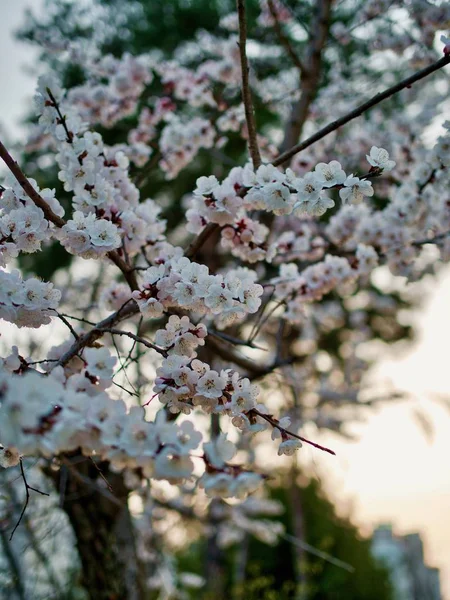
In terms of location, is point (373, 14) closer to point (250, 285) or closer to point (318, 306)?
point (250, 285)

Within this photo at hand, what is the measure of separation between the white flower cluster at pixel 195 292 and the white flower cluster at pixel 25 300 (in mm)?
258

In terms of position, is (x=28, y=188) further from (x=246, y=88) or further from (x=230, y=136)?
(x=230, y=136)

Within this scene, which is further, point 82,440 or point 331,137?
point 331,137

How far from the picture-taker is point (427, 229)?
2719 millimetres

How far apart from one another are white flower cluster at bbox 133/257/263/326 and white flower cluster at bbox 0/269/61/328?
26cm

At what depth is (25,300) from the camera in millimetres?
1450

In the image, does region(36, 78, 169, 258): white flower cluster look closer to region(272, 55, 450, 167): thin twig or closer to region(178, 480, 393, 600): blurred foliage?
region(272, 55, 450, 167): thin twig

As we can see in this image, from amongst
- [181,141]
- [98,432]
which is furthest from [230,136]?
[98,432]

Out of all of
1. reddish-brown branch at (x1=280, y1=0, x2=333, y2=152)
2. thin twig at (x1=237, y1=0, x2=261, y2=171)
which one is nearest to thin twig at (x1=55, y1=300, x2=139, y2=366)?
thin twig at (x1=237, y1=0, x2=261, y2=171)

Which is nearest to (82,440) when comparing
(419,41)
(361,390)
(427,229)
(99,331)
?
(99,331)

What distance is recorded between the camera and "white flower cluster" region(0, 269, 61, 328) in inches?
55.4

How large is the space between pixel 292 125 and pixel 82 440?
2.90 m

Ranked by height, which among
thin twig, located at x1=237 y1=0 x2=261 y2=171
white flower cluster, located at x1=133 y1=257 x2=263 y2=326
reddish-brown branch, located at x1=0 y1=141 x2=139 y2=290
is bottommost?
white flower cluster, located at x1=133 y1=257 x2=263 y2=326

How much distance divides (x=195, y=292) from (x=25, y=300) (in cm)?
49
